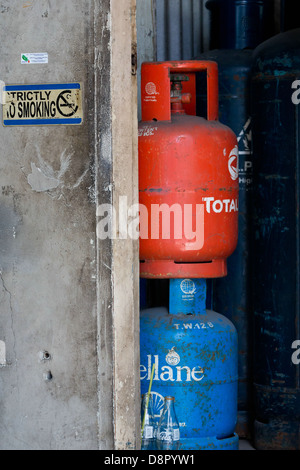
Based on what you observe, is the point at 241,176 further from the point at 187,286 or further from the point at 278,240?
the point at 187,286

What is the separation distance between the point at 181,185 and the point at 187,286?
0.44m

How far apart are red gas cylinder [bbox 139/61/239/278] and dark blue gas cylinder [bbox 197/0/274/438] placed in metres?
0.43

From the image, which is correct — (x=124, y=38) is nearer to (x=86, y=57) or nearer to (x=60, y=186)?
(x=86, y=57)

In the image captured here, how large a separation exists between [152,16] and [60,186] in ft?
5.35

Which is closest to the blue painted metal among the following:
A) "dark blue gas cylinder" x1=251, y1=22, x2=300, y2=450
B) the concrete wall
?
"dark blue gas cylinder" x1=251, y1=22, x2=300, y2=450

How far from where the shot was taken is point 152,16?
4312 mm

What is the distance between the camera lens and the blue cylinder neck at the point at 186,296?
352 cm

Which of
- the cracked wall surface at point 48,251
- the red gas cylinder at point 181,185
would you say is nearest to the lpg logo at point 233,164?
the red gas cylinder at point 181,185

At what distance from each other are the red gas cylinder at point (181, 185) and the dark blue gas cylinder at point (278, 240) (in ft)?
1.04

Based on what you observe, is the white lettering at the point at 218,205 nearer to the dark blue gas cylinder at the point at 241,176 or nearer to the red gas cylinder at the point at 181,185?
the red gas cylinder at the point at 181,185

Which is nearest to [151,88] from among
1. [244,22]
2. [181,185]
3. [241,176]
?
[181,185]

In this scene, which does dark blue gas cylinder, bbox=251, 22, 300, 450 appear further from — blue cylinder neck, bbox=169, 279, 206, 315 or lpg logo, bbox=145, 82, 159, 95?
lpg logo, bbox=145, 82, 159, 95

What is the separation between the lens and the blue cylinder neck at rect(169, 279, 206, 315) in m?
3.52
